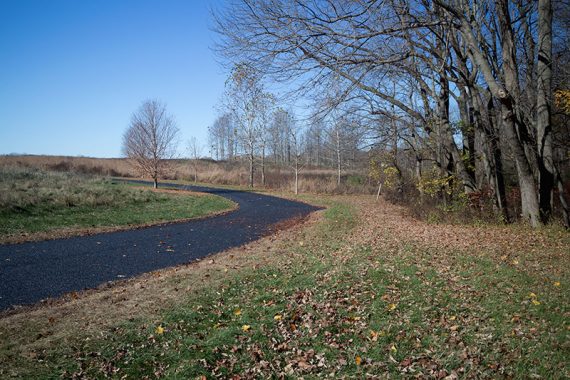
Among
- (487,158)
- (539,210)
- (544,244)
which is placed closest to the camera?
(544,244)

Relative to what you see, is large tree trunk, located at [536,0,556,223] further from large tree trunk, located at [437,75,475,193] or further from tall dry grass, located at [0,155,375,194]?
tall dry grass, located at [0,155,375,194]

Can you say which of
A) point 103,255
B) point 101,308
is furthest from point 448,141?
point 101,308

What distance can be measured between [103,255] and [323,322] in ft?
23.5

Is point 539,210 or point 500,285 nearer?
point 500,285

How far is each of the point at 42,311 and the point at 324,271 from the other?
494cm

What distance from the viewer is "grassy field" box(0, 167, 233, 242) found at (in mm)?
13164

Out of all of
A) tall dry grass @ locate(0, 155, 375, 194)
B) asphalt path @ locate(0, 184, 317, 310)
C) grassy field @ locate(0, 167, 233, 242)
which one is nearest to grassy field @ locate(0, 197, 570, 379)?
asphalt path @ locate(0, 184, 317, 310)

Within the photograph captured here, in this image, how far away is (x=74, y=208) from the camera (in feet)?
54.0

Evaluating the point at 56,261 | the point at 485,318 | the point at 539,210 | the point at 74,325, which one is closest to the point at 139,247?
the point at 56,261

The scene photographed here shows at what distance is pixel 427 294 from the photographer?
6.04 meters

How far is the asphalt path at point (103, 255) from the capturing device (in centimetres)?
742

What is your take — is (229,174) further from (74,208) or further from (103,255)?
(103,255)

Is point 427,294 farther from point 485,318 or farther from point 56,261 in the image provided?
point 56,261

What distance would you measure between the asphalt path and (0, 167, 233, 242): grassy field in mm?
1460
